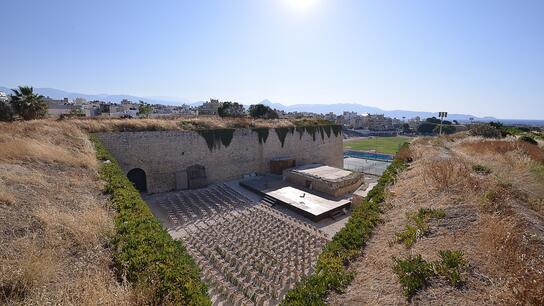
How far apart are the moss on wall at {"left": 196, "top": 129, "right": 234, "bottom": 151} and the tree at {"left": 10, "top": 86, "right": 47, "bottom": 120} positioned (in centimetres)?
1368

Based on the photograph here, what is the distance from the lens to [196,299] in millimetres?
3344

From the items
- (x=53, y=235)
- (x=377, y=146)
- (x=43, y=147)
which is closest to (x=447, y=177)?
(x=53, y=235)

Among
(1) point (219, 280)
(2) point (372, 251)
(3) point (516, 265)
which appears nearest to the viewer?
(3) point (516, 265)

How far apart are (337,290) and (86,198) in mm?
5768

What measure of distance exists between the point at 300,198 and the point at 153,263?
47.6 ft

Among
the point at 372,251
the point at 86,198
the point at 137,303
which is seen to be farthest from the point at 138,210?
the point at 372,251

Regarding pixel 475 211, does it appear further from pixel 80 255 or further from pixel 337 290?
pixel 80 255

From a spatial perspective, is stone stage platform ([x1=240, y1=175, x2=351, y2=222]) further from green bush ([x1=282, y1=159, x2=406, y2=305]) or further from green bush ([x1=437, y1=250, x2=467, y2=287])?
green bush ([x1=437, y1=250, x2=467, y2=287])

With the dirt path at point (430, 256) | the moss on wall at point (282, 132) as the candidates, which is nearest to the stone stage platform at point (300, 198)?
the moss on wall at point (282, 132)

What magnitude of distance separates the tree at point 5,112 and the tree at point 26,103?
0.74m

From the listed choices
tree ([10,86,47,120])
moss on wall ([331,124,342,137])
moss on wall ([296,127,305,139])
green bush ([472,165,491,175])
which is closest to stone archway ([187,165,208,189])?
moss on wall ([296,127,305,139])

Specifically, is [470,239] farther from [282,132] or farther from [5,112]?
[5,112]

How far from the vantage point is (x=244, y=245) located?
38.4 ft

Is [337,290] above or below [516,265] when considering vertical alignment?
below
